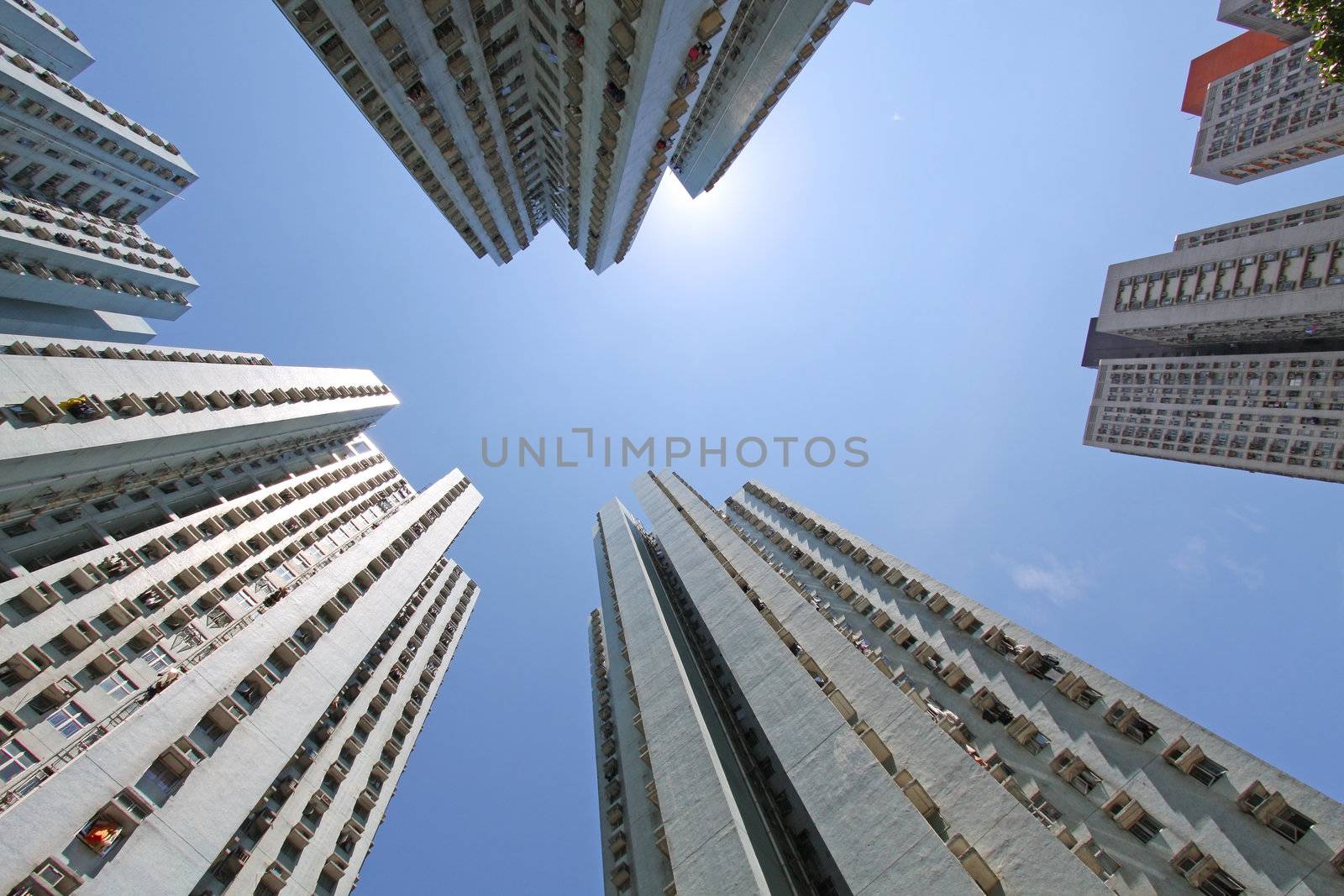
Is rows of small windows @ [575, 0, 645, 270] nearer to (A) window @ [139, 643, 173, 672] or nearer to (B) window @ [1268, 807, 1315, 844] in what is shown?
(A) window @ [139, 643, 173, 672]

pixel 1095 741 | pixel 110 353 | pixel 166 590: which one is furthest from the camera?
pixel 110 353

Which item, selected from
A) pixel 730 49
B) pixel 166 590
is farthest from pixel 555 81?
pixel 166 590

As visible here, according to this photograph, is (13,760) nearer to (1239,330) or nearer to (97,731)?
(97,731)

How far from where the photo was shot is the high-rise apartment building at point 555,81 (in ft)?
91.2

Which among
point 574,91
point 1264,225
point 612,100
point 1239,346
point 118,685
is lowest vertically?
point 1239,346

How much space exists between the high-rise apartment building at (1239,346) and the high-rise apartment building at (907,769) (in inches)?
1850

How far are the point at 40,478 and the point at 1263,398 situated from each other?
98.3 m

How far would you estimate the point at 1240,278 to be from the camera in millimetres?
57688

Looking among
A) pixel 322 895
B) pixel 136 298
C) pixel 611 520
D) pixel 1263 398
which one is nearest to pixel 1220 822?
pixel 322 895

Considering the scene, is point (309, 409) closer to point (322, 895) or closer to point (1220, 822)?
point (322, 895)

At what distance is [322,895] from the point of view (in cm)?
3000

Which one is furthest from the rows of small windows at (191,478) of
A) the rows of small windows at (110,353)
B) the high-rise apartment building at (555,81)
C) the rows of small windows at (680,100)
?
the rows of small windows at (680,100)

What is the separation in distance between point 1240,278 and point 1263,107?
108ft

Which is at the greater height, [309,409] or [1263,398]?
[309,409]
